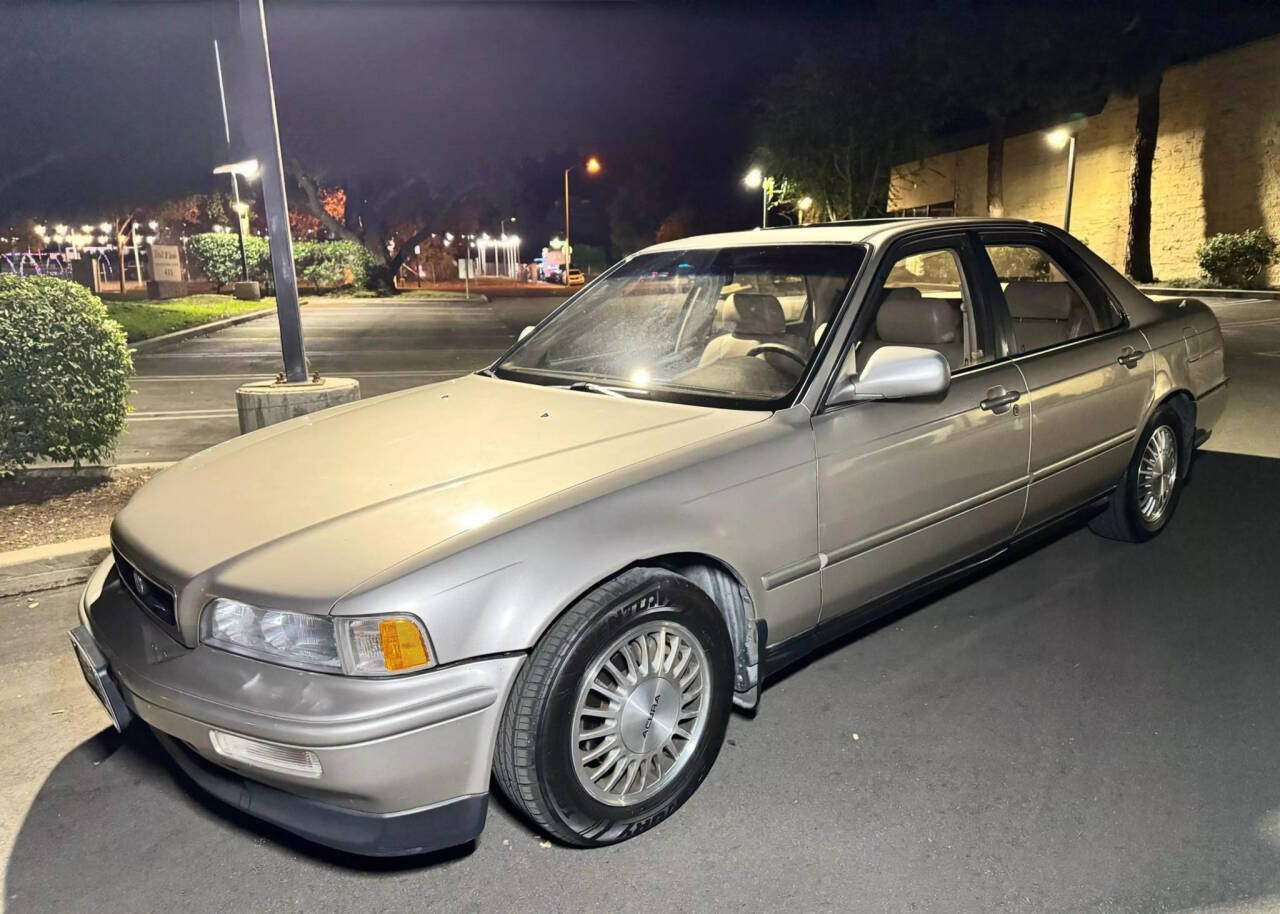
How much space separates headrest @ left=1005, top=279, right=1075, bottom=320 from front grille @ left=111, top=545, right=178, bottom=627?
12.0ft

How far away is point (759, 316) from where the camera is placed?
12.5ft

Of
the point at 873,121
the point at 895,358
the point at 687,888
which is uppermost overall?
the point at 873,121

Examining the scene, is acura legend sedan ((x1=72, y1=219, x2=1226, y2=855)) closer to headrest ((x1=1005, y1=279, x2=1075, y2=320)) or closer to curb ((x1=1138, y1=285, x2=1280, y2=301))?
headrest ((x1=1005, y1=279, x2=1075, y2=320))

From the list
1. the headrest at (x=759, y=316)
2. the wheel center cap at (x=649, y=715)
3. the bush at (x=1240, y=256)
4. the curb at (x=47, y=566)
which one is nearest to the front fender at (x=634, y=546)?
→ the wheel center cap at (x=649, y=715)

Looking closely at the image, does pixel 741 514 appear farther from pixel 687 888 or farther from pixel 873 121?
pixel 873 121

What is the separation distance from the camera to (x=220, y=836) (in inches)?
109

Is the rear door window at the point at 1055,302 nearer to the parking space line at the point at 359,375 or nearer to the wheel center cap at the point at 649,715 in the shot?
the wheel center cap at the point at 649,715

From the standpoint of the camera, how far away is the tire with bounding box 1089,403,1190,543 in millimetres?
4575

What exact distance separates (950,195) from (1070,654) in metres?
39.6

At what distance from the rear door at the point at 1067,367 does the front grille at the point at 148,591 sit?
3.07 meters

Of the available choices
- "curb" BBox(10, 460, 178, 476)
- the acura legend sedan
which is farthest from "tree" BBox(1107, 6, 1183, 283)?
"curb" BBox(10, 460, 178, 476)

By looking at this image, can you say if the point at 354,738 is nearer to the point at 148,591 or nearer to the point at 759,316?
the point at 148,591

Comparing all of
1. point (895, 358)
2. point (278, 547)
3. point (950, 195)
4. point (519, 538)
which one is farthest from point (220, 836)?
point (950, 195)

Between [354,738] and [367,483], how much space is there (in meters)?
0.84
